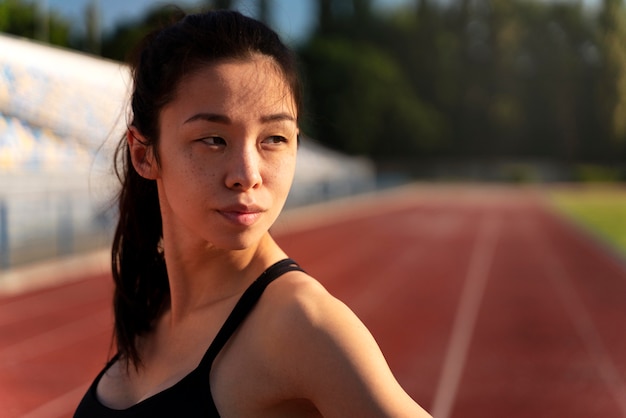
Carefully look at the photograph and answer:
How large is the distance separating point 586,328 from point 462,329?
152cm

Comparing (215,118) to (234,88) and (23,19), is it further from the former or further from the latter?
(23,19)

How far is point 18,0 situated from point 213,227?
142 cm

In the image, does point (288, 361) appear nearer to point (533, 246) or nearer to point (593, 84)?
point (533, 246)

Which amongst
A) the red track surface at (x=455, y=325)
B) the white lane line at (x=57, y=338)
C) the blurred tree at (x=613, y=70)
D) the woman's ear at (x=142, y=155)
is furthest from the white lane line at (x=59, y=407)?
the blurred tree at (x=613, y=70)

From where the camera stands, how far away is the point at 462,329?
356 inches

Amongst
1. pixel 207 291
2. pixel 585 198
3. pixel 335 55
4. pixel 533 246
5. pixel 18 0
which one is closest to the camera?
pixel 207 291

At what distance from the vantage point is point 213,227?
1.12 m

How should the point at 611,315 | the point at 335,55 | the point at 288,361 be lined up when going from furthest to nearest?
the point at 335,55, the point at 611,315, the point at 288,361

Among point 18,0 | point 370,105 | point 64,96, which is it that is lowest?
point 370,105

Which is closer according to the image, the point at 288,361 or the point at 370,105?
the point at 288,361

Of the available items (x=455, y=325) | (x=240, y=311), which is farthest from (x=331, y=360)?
(x=455, y=325)

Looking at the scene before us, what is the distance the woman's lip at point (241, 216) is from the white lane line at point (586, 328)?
5780 mm

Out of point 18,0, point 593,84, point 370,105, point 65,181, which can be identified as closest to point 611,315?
point 65,181

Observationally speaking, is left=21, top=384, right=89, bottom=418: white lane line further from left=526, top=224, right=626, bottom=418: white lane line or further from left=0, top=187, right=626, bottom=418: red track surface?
left=526, top=224, right=626, bottom=418: white lane line
